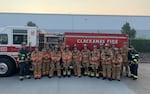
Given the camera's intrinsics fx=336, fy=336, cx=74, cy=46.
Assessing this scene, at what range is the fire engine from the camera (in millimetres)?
15625

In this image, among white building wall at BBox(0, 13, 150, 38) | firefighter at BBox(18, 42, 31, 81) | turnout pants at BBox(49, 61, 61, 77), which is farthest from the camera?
white building wall at BBox(0, 13, 150, 38)

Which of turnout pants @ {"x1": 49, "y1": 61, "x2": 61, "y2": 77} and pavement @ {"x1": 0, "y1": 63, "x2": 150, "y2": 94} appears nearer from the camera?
pavement @ {"x1": 0, "y1": 63, "x2": 150, "y2": 94}

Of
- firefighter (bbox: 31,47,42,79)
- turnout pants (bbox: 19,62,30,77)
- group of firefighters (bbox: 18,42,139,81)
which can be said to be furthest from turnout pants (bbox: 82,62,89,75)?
turnout pants (bbox: 19,62,30,77)

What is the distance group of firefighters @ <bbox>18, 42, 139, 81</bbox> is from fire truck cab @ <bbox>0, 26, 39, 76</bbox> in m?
0.60

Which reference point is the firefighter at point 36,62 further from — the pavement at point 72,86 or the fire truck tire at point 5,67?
the fire truck tire at point 5,67

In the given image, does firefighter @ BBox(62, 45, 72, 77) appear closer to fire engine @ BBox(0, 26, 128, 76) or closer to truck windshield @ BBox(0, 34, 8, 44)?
fire engine @ BBox(0, 26, 128, 76)

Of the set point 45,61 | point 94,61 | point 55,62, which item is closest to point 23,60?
point 45,61

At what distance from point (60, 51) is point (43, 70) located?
3.88 feet

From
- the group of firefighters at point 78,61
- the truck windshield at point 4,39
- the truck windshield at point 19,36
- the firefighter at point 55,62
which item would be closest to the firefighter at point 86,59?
the group of firefighters at point 78,61

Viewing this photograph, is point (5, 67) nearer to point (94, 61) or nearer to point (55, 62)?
point (55, 62)

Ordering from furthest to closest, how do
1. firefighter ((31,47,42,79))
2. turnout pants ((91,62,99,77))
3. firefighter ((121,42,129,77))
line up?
firefighter ((121,42,129,77)), turnout pants ((91,62,99,77)), firefighter ((31,47,42,79))

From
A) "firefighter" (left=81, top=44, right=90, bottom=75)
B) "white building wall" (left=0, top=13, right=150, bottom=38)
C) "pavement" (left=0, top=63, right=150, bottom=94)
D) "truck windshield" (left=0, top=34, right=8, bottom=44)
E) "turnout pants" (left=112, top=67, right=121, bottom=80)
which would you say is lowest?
"pavement" (left=0, top=63, right=150, bottom=94)

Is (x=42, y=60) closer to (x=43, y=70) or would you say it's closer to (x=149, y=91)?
(x=43, y=70)

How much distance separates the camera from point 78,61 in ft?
51.0
